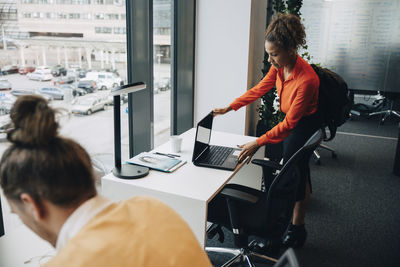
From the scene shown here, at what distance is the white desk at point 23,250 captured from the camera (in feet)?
4.66

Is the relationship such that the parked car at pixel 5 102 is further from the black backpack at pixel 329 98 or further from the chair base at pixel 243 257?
the black backpack at pixel 329 98

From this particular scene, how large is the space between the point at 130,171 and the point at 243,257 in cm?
91

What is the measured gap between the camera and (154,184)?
1888 millimetres

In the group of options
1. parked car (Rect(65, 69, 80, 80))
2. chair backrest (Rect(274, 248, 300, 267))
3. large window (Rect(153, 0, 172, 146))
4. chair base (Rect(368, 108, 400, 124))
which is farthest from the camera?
chair base (Rect(368, 108, 400, 124))

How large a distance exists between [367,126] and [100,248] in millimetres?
5720

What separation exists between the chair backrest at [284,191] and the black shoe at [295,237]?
23.5 inches

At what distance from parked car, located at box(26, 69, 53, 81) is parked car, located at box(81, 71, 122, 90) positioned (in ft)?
1.07

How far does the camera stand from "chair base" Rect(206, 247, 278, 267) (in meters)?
2.24

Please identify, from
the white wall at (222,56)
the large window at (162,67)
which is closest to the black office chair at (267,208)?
the large window at (162,67)

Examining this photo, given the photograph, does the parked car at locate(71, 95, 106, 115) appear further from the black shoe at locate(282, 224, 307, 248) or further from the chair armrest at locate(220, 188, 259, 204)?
the black shoe at locate(282, 224, 307, 248)

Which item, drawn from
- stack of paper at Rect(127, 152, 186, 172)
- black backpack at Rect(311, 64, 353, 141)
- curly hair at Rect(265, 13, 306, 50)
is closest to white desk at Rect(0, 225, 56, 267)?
stack of paper at Rect(127, 152, 186, 172)

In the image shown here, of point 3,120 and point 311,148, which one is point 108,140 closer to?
point 3,120

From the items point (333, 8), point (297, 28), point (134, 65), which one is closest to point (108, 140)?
point (134, 65)

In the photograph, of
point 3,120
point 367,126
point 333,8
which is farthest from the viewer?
point 367,126
